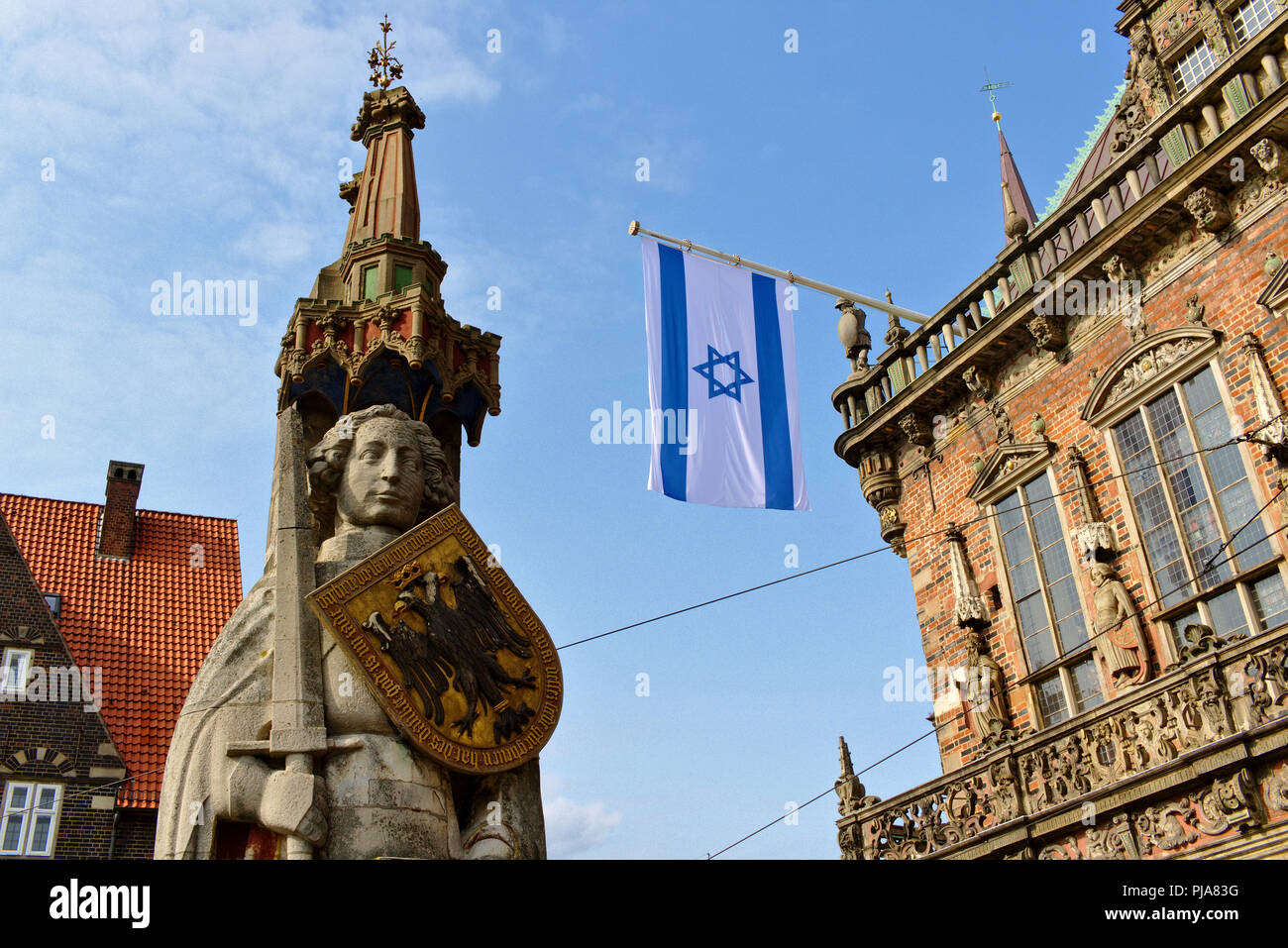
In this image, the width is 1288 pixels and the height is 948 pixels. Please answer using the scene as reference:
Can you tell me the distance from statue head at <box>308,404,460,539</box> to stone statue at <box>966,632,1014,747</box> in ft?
32.0

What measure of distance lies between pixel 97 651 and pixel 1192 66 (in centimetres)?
2047

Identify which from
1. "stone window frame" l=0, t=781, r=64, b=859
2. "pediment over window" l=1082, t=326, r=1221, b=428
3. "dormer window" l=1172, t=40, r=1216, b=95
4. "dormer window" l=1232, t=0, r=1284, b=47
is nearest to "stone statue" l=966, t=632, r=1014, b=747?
"pediment over window" l=1082, t=326, r=1221, b=428

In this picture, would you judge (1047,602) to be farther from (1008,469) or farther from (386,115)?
(386,115)

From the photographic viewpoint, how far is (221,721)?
19.4 ft

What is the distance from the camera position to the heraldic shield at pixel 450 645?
6.05 m

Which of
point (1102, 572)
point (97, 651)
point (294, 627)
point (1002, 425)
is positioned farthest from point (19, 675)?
point (1102, 572)

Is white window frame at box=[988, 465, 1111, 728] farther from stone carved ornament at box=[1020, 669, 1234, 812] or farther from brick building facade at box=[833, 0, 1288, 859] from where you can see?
stone carved ornament at box=[1020, 669, 1234, 812]

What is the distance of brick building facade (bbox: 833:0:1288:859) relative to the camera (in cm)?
1189

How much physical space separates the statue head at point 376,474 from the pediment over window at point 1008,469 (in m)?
10.2

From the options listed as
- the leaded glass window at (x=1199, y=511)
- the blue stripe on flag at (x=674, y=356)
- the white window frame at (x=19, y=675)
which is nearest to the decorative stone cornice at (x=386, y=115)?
the blue stripe on flag at (x=674, y=356)

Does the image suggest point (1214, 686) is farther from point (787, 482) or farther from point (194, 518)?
point (194, 518)

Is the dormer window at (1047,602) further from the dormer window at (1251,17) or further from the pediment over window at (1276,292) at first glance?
the dormer window at (1251,17)
